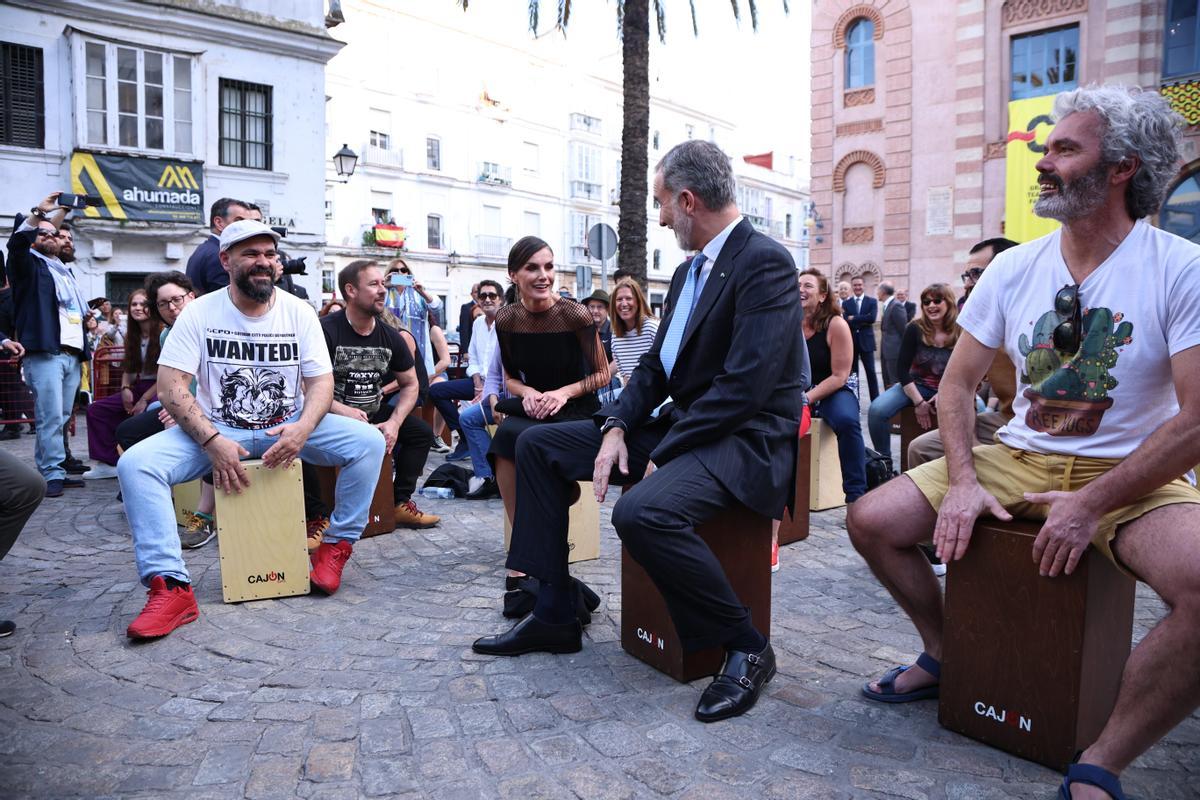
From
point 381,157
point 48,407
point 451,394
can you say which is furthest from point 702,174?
point 381,157

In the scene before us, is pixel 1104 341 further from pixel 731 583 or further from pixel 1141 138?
pixel 731 583

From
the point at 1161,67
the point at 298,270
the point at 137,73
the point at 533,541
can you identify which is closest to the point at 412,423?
the point at 298,270

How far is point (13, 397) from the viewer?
368 inches

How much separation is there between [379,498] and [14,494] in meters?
2.53

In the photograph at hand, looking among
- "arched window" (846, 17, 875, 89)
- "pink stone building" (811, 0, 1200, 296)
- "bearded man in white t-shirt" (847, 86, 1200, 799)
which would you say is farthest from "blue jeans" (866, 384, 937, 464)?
"arched window" (846, 17, 875, 89)

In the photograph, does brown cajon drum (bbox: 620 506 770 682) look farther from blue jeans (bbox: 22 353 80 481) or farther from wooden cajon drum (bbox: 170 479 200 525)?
blue jeans (bbox: 22 353 80 481)

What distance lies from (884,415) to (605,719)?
17.0 ft

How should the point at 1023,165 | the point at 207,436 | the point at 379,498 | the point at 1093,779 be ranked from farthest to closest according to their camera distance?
the point at 1023,165 < the point at 379,498 < the point at 207,436 < the point at 1093,779

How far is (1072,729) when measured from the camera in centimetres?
249

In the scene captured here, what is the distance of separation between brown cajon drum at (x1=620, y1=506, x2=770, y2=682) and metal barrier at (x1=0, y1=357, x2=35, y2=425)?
8.25 meters

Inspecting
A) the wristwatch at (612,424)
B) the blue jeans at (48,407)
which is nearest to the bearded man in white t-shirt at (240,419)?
the wristwatch at (612,424)

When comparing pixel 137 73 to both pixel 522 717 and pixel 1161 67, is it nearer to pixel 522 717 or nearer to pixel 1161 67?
pixel 522 717

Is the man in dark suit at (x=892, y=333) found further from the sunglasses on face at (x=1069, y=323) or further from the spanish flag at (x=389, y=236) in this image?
the spanish flag at (x=389, y=236)

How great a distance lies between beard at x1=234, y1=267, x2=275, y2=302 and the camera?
14.3 ft
